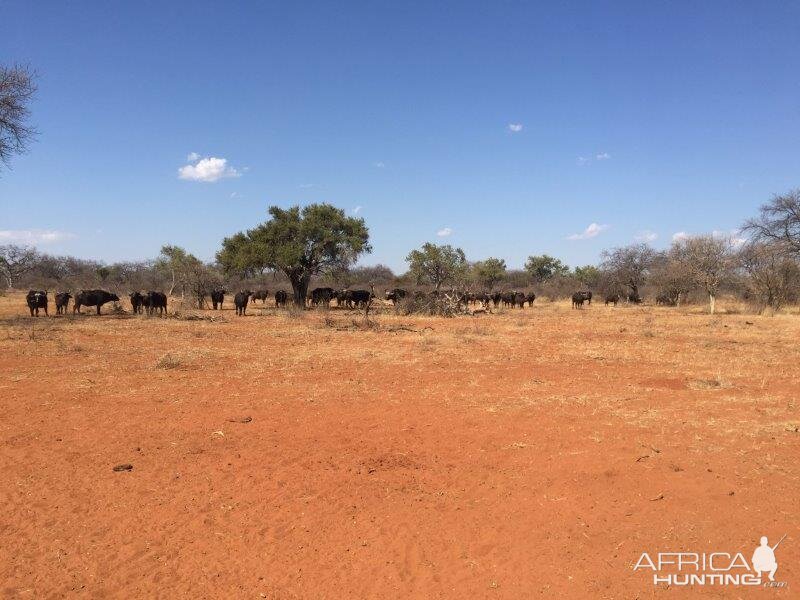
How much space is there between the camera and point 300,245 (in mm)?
32438

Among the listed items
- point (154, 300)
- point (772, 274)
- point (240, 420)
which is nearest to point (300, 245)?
point (154, 300)

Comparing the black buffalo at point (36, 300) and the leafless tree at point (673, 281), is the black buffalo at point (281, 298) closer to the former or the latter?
the black buffalo at point (36, 300)

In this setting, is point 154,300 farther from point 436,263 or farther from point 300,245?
point 436,263

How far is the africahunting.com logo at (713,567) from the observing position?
3.94m

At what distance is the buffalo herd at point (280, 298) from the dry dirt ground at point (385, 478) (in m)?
15.0

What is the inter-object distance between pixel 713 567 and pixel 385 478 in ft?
10.6

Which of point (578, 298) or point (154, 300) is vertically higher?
point (154, 300)

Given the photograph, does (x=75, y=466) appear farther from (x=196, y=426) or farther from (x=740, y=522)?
(x=740, y=522)

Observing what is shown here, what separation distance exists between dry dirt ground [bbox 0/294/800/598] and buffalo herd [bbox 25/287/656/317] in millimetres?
15000

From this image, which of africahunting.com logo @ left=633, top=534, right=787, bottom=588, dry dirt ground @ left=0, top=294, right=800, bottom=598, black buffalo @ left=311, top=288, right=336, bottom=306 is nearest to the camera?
africahunting.com logo @ left=633, top=534, right=787, bottom=588

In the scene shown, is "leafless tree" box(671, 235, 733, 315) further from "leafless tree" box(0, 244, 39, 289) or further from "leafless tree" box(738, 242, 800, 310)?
"leafless tree" box(0, 244, 39, 289)

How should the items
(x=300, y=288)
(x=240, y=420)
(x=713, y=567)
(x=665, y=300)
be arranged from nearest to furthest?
(x=713, y=567)
(x=240, y=420)
(x=300, y=288)
(x=665, y=300)

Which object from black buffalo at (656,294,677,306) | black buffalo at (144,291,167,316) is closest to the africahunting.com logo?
black buffalo at (144,291,167,316)

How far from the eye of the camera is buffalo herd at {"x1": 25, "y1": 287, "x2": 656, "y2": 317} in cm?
2561
